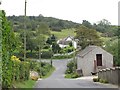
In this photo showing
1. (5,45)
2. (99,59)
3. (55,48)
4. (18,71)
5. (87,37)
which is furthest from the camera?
(55,48)

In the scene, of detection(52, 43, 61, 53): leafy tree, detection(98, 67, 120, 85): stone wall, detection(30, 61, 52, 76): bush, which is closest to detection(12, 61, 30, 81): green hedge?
detection(98, 67, 120, 85): stone wall

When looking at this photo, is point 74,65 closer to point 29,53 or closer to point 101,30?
point 29,53

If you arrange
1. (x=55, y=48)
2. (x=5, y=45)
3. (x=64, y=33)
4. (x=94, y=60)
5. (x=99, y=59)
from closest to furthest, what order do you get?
(x=5, y=45)
(x=94, y=60)
(x=99, y=59)
(x=55, y=48)
(x=64, y=33)

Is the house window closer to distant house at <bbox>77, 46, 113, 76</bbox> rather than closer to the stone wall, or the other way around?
distant house at <bbox>77, 46, 113, 76</bbox>

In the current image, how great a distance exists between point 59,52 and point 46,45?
6858mm

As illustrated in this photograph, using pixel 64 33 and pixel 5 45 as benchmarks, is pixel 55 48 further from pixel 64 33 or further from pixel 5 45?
pixel 5 45

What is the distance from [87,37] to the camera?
95.7m

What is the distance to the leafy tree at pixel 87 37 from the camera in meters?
95.3

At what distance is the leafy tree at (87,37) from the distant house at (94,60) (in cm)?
2131

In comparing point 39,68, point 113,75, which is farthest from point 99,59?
point 113,75

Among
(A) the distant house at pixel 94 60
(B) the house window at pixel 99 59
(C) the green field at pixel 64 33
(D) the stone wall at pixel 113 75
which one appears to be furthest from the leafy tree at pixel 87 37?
(D) the stone wall at pixel 113 75

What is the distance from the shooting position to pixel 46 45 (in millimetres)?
113062

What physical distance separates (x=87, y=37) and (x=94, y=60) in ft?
75.9

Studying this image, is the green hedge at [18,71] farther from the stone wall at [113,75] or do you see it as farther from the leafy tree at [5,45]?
the stone wall at [113,75]
